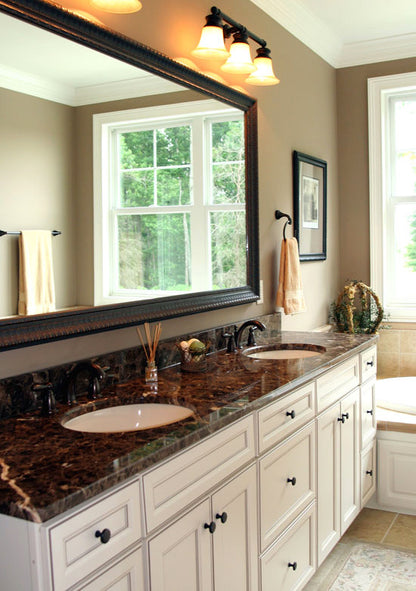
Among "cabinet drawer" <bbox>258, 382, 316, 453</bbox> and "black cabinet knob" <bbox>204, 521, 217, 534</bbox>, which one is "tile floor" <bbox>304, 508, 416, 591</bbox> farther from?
"black cabinet knob" <bbox>204, 521, 217, 534</bbox>

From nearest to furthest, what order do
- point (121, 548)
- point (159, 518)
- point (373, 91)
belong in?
point (121, 548) < point (159, 518) < point (373, 91)

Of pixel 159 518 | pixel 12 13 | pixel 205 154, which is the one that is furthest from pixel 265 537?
pixel 12 13

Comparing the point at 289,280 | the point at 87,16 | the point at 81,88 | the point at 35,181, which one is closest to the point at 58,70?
the point at 81,88

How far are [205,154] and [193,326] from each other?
0.73m

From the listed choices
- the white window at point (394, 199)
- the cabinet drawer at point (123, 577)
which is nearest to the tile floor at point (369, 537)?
the cabinet drawer at point (123, 577)

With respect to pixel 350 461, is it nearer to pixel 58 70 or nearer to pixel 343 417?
pixel 343 417

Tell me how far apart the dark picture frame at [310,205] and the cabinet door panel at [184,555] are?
2330 millimetres

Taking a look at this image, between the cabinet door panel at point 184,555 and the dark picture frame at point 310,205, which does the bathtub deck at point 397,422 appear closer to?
the dark picture frame at point 310,205

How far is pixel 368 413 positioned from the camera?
126 inches

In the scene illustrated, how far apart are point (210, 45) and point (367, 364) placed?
165cm

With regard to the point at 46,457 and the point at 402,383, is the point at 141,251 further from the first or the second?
the point at 402,383

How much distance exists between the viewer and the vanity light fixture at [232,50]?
2.56 metres

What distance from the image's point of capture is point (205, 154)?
8.74 ft

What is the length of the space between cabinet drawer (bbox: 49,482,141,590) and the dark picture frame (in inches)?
102
